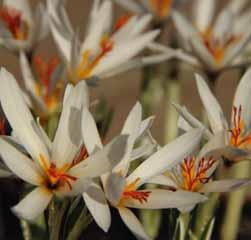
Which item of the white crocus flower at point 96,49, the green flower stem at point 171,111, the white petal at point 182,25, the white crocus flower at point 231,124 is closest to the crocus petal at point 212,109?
the white crocus flower at point 231,124

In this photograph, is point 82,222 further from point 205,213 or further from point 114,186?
A: point 205,213

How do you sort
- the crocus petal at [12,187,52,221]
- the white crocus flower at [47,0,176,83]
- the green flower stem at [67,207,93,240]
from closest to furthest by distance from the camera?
the crocus petal at [12,187,52,221], the green flower stem at [67,207,93,240], the white crocus flower at [47,0,176,83]

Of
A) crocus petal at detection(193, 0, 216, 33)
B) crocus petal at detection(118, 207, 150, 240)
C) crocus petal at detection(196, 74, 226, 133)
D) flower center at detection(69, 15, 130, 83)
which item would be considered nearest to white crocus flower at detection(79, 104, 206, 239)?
crocus petal at detection(118, 207, 150, 240)

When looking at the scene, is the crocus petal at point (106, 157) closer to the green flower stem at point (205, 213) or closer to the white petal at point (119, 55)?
the green flower stem at point (205, 213)

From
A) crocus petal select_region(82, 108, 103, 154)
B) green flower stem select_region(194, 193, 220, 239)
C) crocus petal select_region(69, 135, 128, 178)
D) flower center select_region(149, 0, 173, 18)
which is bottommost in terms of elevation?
green flower stem select_region(194, 193, 220, 239)

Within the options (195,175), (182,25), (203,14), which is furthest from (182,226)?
(203,14)

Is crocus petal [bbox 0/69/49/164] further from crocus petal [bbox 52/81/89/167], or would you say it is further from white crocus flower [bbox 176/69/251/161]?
white crocus flower [bbox 176/69/251/161]
